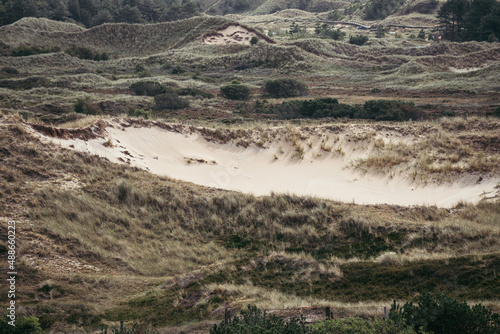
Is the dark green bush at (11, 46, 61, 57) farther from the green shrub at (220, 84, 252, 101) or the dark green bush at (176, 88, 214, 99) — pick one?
the green shrub at (220, 84, 252, 101)

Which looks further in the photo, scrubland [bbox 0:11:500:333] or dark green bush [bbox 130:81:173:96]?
dark green bush [bbox 130:81:173:96]

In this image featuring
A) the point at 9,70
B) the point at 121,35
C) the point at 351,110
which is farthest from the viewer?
the point at 121,35

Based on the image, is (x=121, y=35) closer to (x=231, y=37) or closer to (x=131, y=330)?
(x=231, y=37)

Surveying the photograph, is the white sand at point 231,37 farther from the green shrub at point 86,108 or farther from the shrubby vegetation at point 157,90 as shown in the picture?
the green shrub at point 86,108

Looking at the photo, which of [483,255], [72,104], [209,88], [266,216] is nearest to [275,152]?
[266,216]

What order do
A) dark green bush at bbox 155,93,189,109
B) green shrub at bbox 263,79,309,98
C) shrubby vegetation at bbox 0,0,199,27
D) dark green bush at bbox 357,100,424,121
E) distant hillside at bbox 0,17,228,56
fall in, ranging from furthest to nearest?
1. shrubby vegetation at bbox 0,0,199,27
2. distant hillside at bbox 0,17,228,56
3. green shrub at bbox 263,79,309,98
4. dark green bush at bbox 155,93,189,109
5. dark green bush at bbox 357,100,424,121

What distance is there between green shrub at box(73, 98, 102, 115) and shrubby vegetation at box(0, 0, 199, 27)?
7815cm

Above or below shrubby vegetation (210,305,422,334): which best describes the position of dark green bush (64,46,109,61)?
below

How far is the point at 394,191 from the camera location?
15.6 meters

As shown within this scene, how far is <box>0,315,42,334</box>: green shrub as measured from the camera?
6.95m

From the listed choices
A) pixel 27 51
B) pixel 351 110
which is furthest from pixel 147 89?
pixel 27 51

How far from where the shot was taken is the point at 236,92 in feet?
133

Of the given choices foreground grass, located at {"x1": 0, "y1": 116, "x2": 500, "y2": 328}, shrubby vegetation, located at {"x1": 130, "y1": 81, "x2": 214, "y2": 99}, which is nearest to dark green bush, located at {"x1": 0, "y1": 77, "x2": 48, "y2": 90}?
shrubby vegetation, located at {"x1": 130, "y1": 81, "x2": 214, "y2": 99}

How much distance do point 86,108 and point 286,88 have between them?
20.6m
